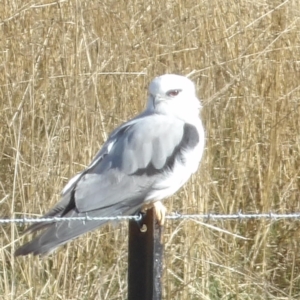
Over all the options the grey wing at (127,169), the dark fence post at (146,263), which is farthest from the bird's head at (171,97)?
the dark fence post at (146,263)

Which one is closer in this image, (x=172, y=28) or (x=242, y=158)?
(x=242, y=158)

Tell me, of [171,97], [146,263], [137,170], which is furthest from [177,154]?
[146,263]

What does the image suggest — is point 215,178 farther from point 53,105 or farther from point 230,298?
point 53,105

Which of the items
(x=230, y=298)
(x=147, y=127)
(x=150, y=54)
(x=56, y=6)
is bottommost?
(x=230, y=298)

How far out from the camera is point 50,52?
3219 mm

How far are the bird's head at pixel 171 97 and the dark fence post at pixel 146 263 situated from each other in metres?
0.92

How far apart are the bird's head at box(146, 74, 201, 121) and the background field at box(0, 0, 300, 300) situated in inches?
17.1

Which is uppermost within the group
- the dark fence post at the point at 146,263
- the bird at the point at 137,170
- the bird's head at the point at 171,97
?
the bird's head at the point at 171,97

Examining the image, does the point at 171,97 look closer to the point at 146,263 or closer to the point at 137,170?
the point at 137,170

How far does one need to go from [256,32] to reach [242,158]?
63cm

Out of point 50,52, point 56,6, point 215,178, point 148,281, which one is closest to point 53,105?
point 50,52

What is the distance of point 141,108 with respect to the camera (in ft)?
10.4

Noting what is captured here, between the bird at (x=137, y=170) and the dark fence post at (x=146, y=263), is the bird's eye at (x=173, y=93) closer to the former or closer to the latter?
the bird at (x=137, y=170)

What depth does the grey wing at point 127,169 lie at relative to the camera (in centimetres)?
221
